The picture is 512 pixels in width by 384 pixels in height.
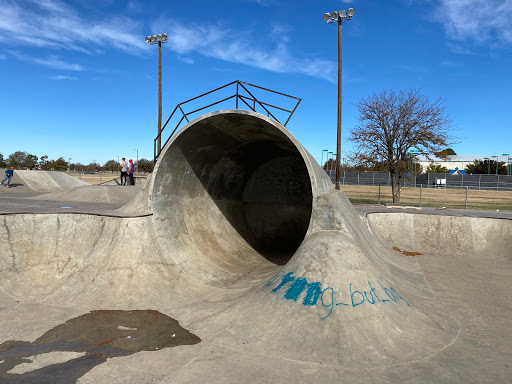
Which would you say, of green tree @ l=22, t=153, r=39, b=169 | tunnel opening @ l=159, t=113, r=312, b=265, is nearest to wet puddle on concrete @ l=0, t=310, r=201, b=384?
tunnel opening @ l=159, t=113, r=312, b=265

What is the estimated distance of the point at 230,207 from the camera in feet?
41.9

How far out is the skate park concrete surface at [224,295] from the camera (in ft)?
16.6

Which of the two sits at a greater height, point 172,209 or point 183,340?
point 172,209

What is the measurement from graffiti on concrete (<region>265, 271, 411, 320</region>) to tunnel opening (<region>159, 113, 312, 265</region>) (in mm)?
4160

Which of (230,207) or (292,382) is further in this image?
(230,207)

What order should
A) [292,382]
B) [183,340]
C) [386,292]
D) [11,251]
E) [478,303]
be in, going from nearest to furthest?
[292,382]
[183,340]
[386,292]
[478,303]
[11,251]

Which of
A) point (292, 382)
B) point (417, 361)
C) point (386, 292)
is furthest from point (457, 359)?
point (292, 382)

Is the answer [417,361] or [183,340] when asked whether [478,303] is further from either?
[183,340]

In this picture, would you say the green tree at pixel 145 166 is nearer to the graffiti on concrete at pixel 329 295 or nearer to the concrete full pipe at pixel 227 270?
the concrete full pipe at pixel 227 270

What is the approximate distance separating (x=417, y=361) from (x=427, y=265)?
713 cm

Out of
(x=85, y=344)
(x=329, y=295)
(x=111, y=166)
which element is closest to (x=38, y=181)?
(x=85, y=344)

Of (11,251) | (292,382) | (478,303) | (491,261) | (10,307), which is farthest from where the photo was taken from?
(491,261)

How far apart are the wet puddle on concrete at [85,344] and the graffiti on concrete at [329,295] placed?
1.80m

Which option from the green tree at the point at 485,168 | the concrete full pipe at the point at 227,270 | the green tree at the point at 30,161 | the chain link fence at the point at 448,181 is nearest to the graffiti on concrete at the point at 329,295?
the concrete full pipe at the point at 227,270
